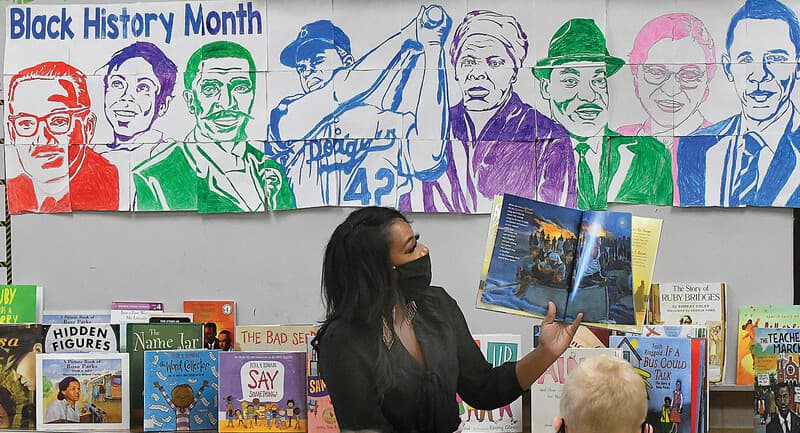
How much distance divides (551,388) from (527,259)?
461 mm

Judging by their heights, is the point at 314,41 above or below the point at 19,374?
above

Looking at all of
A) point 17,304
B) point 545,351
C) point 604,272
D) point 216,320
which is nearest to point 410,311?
point 545,351

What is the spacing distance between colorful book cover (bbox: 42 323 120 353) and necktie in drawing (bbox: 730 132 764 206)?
1904 mm

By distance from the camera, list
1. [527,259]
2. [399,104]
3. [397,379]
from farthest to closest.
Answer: [399,104] < [527,259] < [397,379]

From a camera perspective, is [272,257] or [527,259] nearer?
[527,259]

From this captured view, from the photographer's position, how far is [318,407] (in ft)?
8.80

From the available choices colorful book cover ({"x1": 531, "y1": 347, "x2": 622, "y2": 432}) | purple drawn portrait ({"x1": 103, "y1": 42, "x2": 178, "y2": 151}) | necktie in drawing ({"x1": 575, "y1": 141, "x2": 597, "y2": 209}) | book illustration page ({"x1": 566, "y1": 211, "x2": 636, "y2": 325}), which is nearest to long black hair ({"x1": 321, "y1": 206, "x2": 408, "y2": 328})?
book illustration page ({"x1": 566, "y1": 211, "x2": 636, "y2": 325})

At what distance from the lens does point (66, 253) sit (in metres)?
3.26

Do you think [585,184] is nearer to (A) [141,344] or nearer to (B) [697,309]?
(B) [697,309]

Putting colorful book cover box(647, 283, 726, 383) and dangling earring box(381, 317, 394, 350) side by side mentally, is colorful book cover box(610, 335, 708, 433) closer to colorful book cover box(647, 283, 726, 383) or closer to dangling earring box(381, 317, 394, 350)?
colorful book cover box(647, 283, 726, 383)

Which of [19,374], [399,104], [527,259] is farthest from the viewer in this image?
[399,104]

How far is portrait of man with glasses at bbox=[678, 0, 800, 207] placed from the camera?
9.89ft

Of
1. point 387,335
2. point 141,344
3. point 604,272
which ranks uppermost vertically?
point 604,272

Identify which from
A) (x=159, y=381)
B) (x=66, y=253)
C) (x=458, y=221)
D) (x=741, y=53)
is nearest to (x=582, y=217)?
(x=458, y=221)
